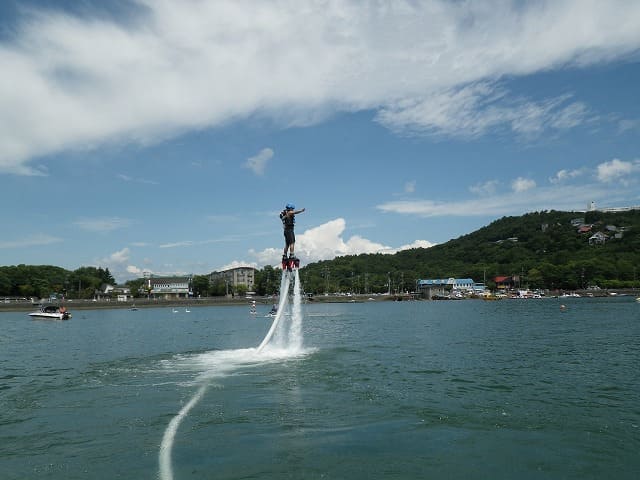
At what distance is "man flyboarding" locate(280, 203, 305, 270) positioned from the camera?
2420cm

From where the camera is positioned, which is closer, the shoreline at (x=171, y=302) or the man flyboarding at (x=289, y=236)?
the man flyboarding at (x=289, y=236)

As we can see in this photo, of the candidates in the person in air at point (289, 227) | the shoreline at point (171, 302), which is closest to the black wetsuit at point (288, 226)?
the person in air at point (289, 227)

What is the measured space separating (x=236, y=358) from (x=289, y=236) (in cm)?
957

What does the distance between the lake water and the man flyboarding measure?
5.13 meters

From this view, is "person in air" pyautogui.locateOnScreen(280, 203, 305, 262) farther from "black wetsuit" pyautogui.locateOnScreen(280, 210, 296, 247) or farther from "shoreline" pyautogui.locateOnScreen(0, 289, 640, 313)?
"shoreline" pyautogui.locateOnScreen(0, 289, 640, 313)

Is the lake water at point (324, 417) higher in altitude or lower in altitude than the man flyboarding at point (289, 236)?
lower

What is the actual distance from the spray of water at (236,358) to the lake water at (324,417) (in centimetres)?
10

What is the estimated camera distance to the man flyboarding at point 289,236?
24203 millimetres

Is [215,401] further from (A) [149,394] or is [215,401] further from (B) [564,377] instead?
(B) [564,377]

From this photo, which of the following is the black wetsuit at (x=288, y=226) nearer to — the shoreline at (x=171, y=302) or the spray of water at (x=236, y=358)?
the spray of water at (x=236, y=358)

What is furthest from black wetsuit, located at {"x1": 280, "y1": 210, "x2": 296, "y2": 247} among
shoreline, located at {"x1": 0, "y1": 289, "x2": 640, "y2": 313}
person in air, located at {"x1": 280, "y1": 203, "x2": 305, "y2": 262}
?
shoreline, located at {"x1": 0, "y1": 289, "x2": 640, "y2": 313}

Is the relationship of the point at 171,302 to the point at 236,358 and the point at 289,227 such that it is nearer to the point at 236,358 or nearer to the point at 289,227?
the point at 236,358

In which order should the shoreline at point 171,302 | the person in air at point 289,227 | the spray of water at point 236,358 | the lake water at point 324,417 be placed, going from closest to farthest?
the lake water at point 324,417, the spray of water at point 236,358, the person in air at point 289,227, the shoreline at point 171,302

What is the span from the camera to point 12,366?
31.5 meters
